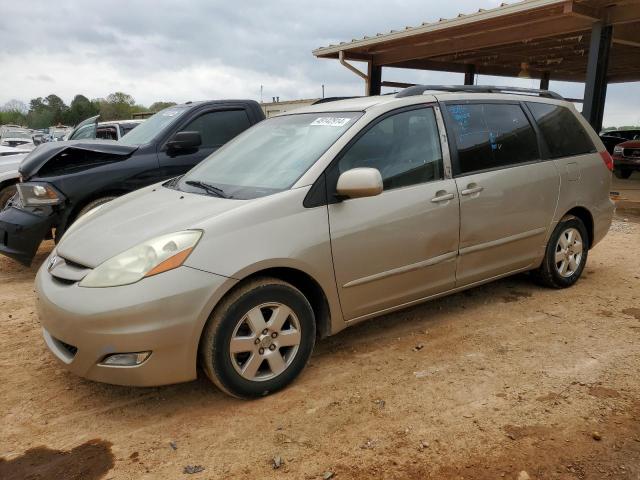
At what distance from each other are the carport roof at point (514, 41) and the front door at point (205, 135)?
564cm

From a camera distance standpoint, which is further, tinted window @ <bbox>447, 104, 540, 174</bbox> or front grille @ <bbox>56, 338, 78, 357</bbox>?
tinted window @ <bbox>447, 104, 540, 174</bbox>

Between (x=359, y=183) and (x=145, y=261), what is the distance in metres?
1.24

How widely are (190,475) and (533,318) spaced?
2902mm

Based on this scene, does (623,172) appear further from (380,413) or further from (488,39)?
(380,413)

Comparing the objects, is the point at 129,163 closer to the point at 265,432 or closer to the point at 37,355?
the point at 37,355

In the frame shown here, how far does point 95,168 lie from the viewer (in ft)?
18.0

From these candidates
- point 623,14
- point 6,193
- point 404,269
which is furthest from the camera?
point 623,14

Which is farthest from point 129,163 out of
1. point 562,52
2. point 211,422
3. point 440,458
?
point 562,52

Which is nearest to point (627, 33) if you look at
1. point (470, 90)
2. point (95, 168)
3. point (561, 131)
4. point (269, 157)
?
point (561, 131)

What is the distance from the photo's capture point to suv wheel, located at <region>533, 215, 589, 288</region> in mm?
4559

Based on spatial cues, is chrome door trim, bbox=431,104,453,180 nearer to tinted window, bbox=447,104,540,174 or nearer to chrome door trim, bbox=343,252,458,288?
tinted window, bbox=447,104,540,174

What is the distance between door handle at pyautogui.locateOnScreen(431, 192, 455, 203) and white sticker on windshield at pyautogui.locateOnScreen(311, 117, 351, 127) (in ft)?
2.59

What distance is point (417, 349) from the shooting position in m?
3.60

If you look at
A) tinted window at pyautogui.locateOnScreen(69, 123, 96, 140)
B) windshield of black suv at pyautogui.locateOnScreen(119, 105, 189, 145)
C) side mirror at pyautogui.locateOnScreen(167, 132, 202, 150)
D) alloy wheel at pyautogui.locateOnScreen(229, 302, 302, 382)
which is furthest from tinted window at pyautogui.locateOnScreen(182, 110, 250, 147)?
tinted window at pyautogui.locateOnScreen(69, 123, 96, 140)
